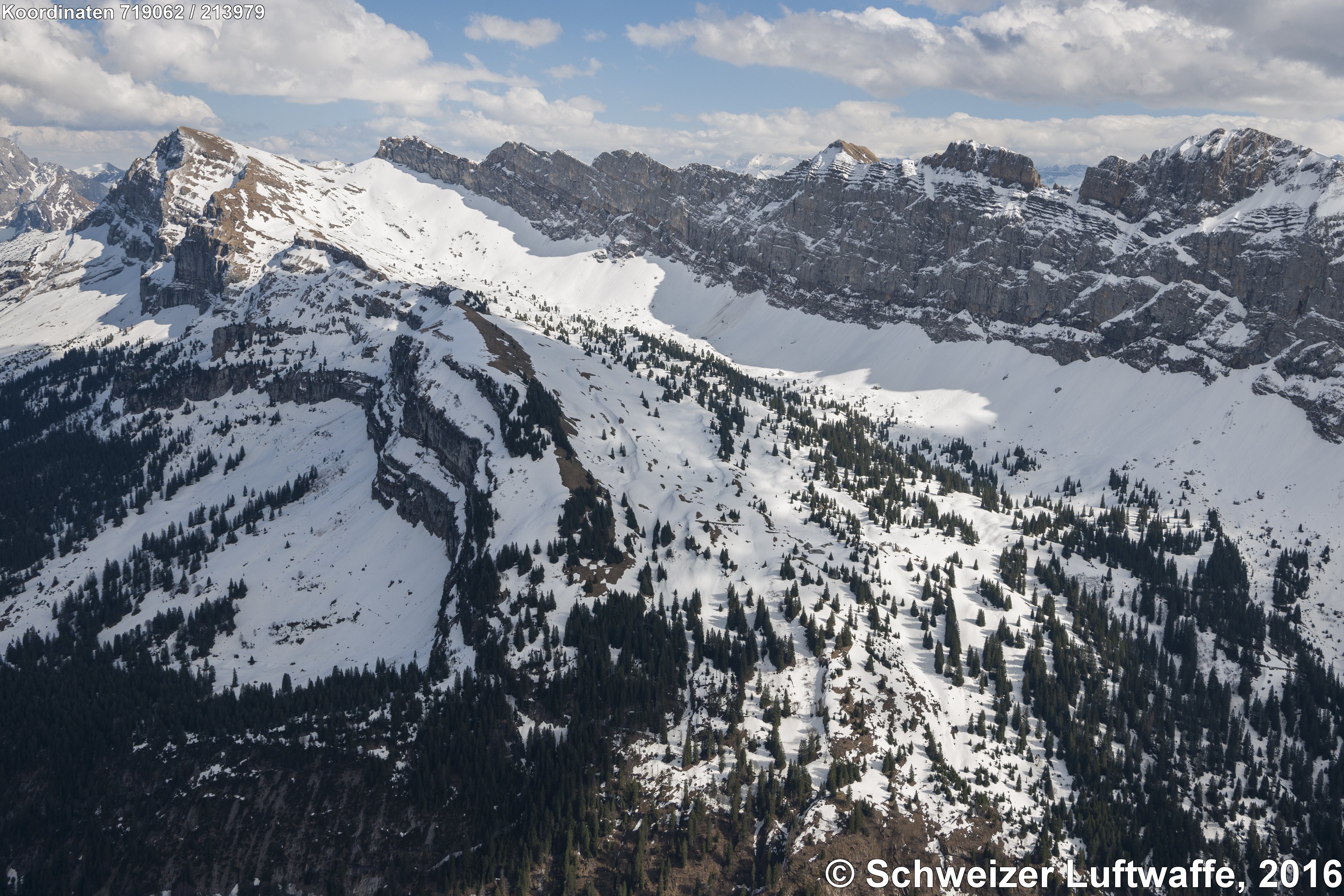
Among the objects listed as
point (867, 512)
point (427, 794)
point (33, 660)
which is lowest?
point (33, 660)

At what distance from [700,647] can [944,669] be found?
41.0 meters

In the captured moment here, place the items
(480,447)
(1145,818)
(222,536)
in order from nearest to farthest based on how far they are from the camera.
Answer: (1145,818) < (480,447) < (222,536)

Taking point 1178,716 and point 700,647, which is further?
point 1178,716

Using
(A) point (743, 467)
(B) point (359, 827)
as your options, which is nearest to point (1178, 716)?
(A) point (743, 467)

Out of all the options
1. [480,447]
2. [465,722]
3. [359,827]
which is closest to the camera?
[359,827]

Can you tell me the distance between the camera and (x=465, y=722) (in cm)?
10131

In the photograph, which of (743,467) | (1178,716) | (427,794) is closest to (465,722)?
(427,794)

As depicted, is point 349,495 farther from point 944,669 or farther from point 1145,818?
point 1145,818

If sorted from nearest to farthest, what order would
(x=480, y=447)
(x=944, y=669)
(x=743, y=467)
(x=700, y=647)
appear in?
(x=700, y=647) < (x=944, y=669) < (x=480, y=447) < (x=743, y=467)

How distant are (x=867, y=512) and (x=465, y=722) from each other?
10583cm

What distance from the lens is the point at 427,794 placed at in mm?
92500

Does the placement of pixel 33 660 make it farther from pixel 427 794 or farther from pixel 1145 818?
pixel 1145 818

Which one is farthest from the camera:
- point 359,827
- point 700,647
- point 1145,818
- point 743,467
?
point 743,467

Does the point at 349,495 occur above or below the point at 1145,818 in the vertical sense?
above
